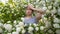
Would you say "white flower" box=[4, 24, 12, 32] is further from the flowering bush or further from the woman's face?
the woman's face

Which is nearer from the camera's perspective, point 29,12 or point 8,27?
point 8,27

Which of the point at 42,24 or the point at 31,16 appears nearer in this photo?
the point at 42,24

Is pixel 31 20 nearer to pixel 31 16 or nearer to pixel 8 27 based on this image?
pixel 31 16

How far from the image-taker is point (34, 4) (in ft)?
4.27

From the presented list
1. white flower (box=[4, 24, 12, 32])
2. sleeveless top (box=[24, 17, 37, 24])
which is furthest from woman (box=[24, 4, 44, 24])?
white flower (box=[4, 24, 12, 32])

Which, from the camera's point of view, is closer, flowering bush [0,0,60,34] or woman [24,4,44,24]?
flowering bush [0,0,60,34]

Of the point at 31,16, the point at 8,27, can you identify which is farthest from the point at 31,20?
the point at 8,27

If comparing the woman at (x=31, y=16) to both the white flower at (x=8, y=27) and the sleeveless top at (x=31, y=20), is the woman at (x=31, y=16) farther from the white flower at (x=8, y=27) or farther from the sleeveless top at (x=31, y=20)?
the white flower at (x=8, y=27)

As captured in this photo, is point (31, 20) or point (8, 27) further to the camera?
point (31, 20)

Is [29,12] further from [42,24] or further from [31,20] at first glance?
[42,24]

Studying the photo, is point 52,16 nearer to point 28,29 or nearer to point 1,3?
point 28,29

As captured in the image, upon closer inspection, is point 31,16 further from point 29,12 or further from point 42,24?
point 42,24

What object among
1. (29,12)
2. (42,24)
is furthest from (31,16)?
(42,24)

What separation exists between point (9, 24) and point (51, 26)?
0.25 m
